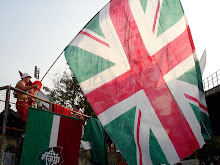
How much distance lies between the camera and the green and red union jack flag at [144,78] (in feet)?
18.9

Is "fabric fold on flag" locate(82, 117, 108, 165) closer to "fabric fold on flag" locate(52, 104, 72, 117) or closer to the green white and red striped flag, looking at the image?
"fabric fold on flag" locate(52, 104, 72, 117)

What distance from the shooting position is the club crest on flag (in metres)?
6.39

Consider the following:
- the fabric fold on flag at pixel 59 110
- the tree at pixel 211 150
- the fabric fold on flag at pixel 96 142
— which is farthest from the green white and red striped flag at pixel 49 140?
the tree at pixel 211 150

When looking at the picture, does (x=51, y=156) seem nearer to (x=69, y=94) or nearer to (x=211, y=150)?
(x=69, y=94)

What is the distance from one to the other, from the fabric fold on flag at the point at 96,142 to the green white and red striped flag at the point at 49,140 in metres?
1.75

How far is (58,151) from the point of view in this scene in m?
6.83

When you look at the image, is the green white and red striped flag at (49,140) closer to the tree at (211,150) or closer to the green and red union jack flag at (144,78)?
the green and red union jack flag at (144,78)

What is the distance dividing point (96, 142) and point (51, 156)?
2840mm

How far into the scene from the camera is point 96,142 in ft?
30.3

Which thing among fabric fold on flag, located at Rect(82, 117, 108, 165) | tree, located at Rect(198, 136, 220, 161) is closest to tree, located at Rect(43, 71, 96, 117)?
fabric fold on flag, located at Rect(82, 117, 108, 165)

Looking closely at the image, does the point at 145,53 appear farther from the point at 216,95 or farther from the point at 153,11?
the point at 216,95

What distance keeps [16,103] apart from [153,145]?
3.85m

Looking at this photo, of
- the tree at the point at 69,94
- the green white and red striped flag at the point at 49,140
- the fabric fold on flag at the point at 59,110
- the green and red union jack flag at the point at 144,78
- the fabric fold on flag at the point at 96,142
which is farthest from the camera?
the tree at the point at 69,94

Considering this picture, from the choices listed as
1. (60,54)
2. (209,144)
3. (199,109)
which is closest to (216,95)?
(199,109)
